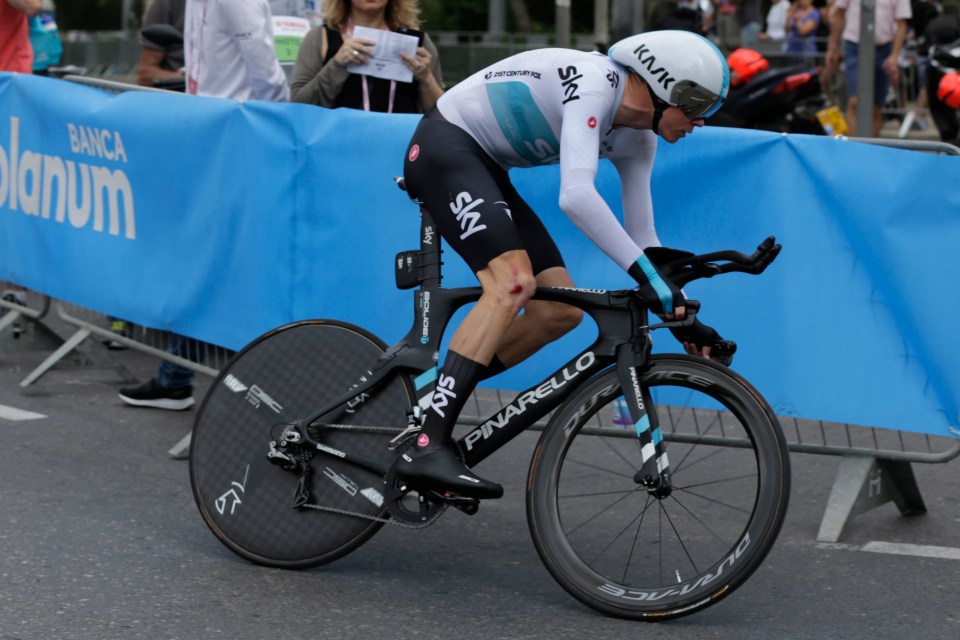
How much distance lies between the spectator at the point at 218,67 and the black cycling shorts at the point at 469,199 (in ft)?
7.55

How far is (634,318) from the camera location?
453cm

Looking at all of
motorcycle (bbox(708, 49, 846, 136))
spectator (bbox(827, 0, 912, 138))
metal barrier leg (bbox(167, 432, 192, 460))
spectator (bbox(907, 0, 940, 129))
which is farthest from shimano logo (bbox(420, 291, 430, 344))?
spectator (bbox(907, 0, 940, 129))

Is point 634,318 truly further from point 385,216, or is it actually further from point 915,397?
point 385,216

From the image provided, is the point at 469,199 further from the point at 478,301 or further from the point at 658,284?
the point at 658,284

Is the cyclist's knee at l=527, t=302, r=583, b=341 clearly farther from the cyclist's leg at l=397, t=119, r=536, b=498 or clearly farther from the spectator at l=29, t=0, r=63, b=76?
the spectator at l=29, t=0, r=63, b=76

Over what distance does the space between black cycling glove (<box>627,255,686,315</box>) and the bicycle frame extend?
5.7 inches

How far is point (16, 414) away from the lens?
24.0 feet

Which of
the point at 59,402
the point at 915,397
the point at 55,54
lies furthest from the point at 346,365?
the point at 55,54

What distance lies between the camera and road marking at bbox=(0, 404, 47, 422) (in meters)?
7.22

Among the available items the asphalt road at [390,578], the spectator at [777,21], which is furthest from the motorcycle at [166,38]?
the spectator at [777,21]

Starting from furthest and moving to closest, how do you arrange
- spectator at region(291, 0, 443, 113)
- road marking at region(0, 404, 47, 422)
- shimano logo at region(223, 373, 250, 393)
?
road marking at region(0, 404, 47, 422) → spectator at region(291, 0, 443, 113) → shimano logo at region(223, 373, 250, 393)

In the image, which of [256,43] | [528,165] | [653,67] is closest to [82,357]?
[256,43]

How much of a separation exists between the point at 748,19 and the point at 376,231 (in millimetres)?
19433

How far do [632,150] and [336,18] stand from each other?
2.51m
